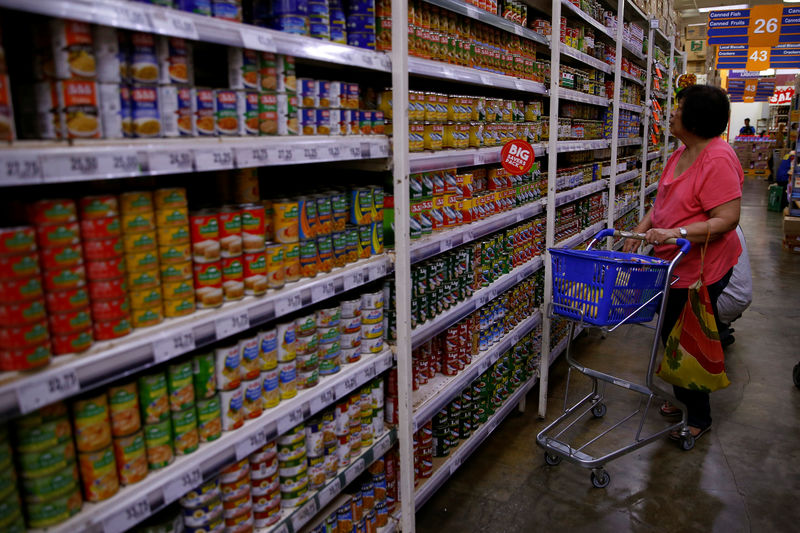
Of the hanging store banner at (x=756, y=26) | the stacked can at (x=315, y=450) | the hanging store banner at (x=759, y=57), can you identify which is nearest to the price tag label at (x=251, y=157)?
the stacked can at (x=315, y=450)

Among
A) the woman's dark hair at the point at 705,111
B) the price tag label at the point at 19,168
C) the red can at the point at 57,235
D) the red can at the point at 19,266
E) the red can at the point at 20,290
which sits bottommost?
the red can at the point at 20,290

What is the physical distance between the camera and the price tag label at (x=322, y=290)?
180 cm

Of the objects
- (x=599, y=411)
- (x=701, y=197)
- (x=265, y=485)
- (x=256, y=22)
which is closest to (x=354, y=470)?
(x=265, y=485)

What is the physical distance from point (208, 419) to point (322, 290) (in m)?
0.52

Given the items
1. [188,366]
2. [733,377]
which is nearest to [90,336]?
[188,366]

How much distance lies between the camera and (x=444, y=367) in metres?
2.80

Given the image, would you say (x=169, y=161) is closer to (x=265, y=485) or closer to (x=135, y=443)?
(x=135, y=443)

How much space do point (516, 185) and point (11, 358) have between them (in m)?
2.74

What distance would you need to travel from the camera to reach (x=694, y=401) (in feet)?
11.2

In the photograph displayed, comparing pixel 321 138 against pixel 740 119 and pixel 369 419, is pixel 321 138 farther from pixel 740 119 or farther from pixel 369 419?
pixel 740 119

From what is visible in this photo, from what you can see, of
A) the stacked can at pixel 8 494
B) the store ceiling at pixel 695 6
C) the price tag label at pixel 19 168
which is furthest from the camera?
the store ceiling at pixel 695 6

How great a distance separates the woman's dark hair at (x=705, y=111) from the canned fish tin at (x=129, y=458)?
9.91ft

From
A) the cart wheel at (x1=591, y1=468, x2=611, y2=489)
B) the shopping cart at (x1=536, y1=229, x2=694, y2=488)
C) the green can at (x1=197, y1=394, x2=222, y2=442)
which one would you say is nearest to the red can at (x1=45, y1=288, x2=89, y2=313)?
the green can at (x1=197, y1=394, x2=222, y2=442)

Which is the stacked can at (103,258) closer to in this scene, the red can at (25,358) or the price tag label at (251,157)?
the red can at (25,358)
